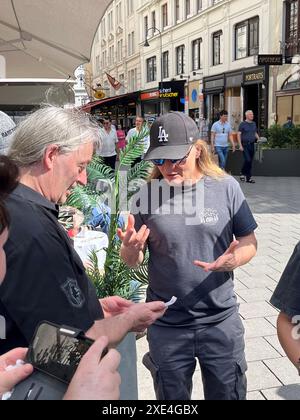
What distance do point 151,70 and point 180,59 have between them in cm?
572

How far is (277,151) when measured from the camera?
13.1 m

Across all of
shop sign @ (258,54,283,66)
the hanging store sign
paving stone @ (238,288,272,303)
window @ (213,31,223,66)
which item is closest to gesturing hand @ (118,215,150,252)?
paving stone @ (238,288,272,303)

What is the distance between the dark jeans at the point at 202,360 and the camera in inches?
82.9

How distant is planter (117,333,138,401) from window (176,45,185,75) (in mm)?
29999

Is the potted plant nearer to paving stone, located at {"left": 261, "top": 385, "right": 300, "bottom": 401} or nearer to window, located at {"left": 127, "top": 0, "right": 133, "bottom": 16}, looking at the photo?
paving stone, located at {"left": 261, "top": 385, "right": 300, "bottom": 401}

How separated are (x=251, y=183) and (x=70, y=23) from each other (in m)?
8.31

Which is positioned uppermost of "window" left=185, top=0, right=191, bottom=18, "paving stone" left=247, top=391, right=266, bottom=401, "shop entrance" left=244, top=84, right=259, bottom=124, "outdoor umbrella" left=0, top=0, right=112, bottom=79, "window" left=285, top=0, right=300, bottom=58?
"window" left=185, top=0, right=191, bottom=18

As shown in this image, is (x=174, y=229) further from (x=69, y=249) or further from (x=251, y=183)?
(x=251, y=183)

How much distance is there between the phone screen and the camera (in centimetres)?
108

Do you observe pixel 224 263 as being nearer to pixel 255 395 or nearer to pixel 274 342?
pixel 255 395

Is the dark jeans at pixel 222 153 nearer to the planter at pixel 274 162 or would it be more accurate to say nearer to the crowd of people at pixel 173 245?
the planter at pixel 274 162

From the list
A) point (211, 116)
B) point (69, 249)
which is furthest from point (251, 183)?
point (211, 116)

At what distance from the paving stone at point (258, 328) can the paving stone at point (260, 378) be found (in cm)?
46
